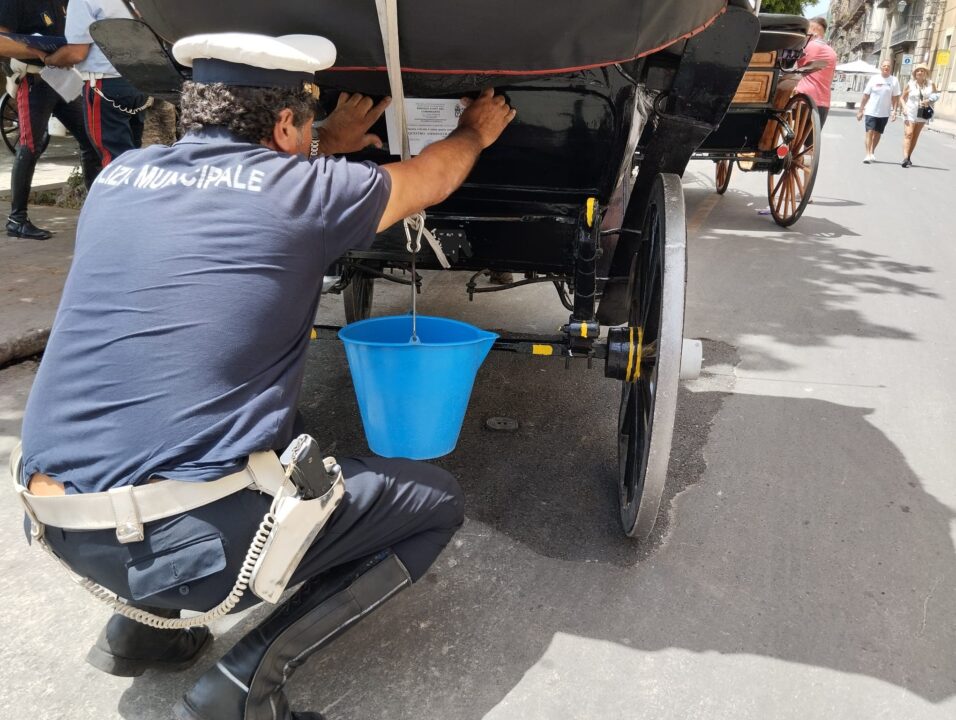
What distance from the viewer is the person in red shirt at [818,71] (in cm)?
810

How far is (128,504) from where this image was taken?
1613 mm

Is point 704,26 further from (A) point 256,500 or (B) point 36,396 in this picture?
(B) point 36,396

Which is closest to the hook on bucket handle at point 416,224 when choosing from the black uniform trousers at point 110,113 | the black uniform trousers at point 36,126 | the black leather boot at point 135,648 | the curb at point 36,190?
the black leather boot at point 135,648

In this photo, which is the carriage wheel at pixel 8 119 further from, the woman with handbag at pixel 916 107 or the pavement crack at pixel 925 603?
the woman with handbag at pixel 916 107

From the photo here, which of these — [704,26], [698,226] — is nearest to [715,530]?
[704,26]

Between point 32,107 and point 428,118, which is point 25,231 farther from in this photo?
point 428,118

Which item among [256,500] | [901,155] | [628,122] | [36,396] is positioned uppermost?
[628,122]

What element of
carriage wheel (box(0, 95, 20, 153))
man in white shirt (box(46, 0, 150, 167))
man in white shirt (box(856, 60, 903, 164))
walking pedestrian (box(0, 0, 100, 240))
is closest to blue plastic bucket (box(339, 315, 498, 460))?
man in white shirt (box(46, 0, 150, 167))

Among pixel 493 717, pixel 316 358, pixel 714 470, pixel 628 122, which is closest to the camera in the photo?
pixel 493 717

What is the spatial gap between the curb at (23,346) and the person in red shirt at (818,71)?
717 centimetres

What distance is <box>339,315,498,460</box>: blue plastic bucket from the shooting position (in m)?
2.47

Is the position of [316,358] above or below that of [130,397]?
below

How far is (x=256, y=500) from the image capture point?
173 centimetres

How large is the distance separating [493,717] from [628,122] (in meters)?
1.90
